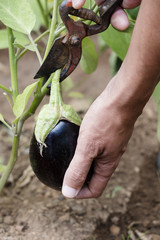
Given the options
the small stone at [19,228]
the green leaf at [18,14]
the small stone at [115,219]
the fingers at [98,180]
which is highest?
the green leaf at [18,14]

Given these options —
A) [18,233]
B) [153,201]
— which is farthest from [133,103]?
[153,201]

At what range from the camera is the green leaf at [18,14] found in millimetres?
884

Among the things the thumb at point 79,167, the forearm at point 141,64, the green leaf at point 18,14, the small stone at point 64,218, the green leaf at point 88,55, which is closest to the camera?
the forearm at point 141,64

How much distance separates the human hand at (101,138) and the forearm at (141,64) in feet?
0.07

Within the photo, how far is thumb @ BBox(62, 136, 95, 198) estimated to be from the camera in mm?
778

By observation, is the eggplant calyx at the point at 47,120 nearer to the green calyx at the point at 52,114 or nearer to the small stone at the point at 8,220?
the green calyx at the point at 52,114

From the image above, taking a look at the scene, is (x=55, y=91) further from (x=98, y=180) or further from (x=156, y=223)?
(x=156, y=223)

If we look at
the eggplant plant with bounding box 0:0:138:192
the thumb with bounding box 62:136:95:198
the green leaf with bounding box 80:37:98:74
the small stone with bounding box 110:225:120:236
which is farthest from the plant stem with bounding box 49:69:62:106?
the small stone with bounding box 110:225:120:236

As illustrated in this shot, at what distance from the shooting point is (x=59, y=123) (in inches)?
33.0

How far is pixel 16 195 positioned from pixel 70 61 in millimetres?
651

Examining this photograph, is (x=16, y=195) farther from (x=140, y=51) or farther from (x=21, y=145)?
(x=140, y=51)

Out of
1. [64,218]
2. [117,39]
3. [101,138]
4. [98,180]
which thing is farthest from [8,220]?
[117,39]

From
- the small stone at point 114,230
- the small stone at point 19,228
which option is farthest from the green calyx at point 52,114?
the small stone at point 114,230

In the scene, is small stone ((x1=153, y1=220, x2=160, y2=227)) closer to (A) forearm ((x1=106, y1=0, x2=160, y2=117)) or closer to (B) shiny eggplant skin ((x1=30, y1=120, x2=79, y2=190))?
(B) shiny eggplant skin ((x1=30, y1=120, x2=79, y2=190))
